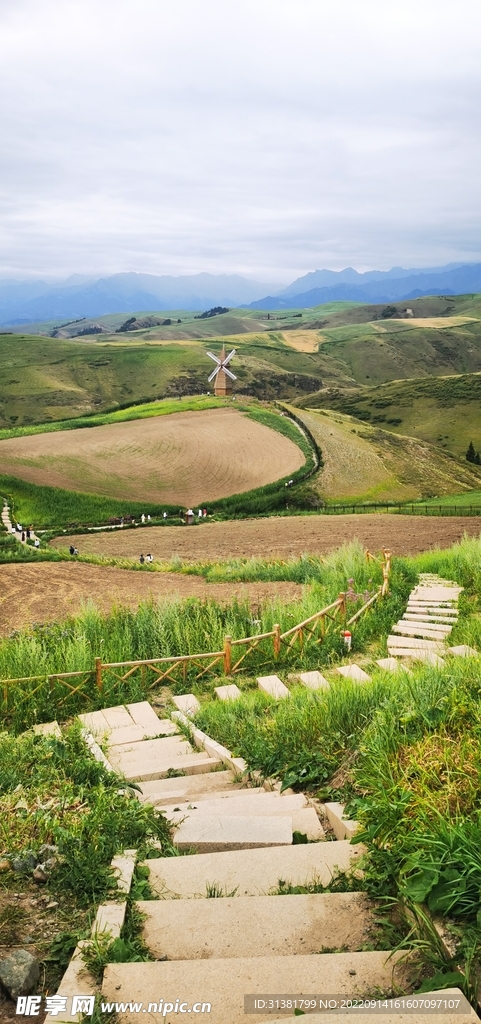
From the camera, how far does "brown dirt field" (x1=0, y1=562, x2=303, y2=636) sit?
18.2m

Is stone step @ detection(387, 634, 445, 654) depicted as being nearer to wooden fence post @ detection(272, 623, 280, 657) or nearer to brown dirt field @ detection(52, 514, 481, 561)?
wooden fence post @ detection(272, 623, 280, 657)

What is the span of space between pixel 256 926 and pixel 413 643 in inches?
309

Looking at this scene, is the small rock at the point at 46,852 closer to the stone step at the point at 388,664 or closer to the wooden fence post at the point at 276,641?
the stone step at the point at 388,664

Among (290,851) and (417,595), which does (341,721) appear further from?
(417,595)

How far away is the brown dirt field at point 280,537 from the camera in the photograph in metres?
31.9

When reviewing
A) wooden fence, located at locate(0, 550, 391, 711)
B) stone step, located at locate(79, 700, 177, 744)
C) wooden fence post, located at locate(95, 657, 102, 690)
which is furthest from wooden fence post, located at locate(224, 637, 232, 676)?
wooden fence post, located at locate(95, 657, 102, 690)

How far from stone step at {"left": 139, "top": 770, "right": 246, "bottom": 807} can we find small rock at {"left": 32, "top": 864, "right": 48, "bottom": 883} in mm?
1449

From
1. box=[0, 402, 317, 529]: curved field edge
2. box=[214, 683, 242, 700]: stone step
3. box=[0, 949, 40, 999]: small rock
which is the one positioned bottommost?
box=[0, 402, 317, 529]: curved field edge

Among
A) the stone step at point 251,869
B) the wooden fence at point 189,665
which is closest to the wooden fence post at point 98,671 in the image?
the wooden fence at point 189,665

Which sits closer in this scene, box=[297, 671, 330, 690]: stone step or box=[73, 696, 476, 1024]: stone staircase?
box=[73, 696, 476, 1024]: stone staircase

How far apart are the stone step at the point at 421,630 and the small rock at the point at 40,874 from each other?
8111 millimetres

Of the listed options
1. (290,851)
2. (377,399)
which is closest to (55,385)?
(377,399)

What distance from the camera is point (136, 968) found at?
3.50 meters

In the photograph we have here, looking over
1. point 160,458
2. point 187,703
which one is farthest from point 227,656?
point 160,458
